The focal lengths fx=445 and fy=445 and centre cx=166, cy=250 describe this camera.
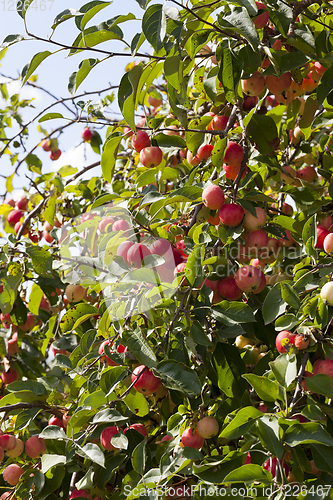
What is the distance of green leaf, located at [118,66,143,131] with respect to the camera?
1.07 m

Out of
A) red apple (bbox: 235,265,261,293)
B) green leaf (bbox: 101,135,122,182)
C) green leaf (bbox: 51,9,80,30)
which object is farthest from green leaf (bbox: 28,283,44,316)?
green leaf (bbox: 51,9,80,30)

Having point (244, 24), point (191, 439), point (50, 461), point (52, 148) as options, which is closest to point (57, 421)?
point (50, 461)

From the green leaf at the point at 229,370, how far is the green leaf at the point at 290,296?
25cm

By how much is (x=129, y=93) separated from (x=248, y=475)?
0.90 metres

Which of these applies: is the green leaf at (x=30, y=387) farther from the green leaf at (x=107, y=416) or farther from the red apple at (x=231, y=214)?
the red apple at (x=231, y=214)

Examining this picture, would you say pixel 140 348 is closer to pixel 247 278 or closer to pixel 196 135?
pixel 247 278

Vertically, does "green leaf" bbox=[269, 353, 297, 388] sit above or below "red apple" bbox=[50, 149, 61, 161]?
below

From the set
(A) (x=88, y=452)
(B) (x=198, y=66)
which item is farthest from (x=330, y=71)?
(A) (x=88, y=452)

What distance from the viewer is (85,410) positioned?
1.07m

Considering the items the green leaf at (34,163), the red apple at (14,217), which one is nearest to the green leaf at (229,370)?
the red apple at (14,217)

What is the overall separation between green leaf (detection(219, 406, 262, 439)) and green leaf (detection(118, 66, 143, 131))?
26.1 inches

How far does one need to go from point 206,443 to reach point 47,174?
1835 mm

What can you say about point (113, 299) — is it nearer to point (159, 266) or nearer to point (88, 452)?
point (159, 266)

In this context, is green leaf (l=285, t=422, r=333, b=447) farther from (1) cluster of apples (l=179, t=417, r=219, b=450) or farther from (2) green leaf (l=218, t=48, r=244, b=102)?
(2) green leaf (l=218, t=48, r=244, b=102)
